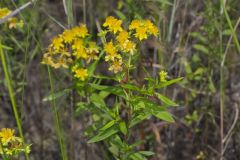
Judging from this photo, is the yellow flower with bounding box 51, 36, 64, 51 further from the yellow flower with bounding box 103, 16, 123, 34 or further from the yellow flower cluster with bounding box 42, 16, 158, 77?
the yellow flower with bounding box 103, 16, 123, 34

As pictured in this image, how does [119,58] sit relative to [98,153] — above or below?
above

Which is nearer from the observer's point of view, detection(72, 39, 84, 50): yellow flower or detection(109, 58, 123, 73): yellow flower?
detection(109, 58, 123, 73): yellow flower

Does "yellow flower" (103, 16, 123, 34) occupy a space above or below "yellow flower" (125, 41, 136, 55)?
above

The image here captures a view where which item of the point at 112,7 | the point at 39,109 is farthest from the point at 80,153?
the point at 112,7

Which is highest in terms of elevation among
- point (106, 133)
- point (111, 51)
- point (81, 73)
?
point (111, 51)

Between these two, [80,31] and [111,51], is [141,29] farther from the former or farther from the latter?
[80,31]

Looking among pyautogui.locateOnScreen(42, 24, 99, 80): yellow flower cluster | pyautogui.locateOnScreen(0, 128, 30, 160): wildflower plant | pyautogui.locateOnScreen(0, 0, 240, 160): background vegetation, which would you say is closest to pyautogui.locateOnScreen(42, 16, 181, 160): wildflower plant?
pyautogui.locateOnScreen(42, 24, 99, 80): yellow flower cluster

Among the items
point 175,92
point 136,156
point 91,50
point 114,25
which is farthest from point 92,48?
point 175,92

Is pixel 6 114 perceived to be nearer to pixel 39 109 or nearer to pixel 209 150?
pixel 39 109

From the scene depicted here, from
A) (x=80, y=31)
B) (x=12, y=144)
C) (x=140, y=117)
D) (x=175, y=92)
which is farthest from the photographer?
(x=175, y=92)
